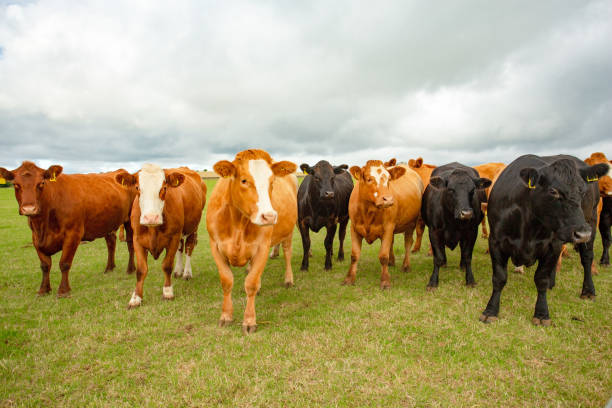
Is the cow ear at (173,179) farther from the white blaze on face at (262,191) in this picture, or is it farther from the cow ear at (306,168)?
the cow ear at (306,168)

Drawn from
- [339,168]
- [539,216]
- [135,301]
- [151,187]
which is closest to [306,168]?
[339,168]

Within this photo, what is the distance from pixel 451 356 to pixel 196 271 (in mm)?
5843

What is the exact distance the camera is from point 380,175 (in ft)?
19.0

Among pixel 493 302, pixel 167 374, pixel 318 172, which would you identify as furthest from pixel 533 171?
pixel 167 374

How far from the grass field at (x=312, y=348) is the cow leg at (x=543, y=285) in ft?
0.65

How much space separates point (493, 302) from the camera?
4438mm

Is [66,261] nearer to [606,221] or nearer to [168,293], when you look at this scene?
[168,293]

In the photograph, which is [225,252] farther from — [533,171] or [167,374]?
[533,171]

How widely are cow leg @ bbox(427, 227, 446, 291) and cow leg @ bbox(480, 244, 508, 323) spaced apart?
124 centimetres

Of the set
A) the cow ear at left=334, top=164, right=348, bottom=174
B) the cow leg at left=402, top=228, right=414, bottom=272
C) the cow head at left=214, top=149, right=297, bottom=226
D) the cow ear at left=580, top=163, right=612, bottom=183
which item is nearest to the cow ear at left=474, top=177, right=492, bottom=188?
the cow ear at left=580, top=163, right=612, bottom=183

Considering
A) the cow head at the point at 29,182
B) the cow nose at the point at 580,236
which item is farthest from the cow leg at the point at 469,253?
the cow head at the point at 29,182

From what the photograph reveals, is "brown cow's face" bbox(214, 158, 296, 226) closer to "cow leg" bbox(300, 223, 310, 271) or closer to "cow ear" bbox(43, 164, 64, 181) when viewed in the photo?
"cow leg" bbox(300, 223, 310, 271)

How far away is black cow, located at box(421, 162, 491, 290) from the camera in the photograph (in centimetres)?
534

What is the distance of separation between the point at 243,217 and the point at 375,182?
2638mm
